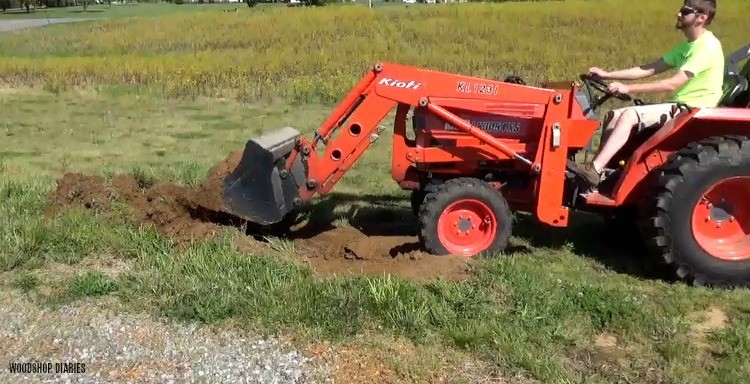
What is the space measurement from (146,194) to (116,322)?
2384 millimetres

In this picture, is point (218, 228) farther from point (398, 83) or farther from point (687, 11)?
point (687, 11)

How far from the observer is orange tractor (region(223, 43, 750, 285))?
5.51 meters

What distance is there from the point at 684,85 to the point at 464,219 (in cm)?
198

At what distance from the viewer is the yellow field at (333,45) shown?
17906mm

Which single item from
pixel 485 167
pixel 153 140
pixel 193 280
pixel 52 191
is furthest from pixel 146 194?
pixel 153 140

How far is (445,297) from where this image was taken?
191 inches

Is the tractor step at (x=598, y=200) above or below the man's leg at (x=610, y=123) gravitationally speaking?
below

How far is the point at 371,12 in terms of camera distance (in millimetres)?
33812

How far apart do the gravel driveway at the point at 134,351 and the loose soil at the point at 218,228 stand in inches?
50.0

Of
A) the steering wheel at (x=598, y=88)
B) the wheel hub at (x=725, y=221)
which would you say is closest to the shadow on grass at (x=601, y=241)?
the wheel hub at (x=725, y=221)

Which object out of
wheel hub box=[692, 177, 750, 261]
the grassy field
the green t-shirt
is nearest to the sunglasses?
the green t-shirt

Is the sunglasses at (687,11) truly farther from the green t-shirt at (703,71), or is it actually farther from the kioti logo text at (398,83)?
the kioti logo text at (398,83)

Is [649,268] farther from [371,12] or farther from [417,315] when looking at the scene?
[371,12]
